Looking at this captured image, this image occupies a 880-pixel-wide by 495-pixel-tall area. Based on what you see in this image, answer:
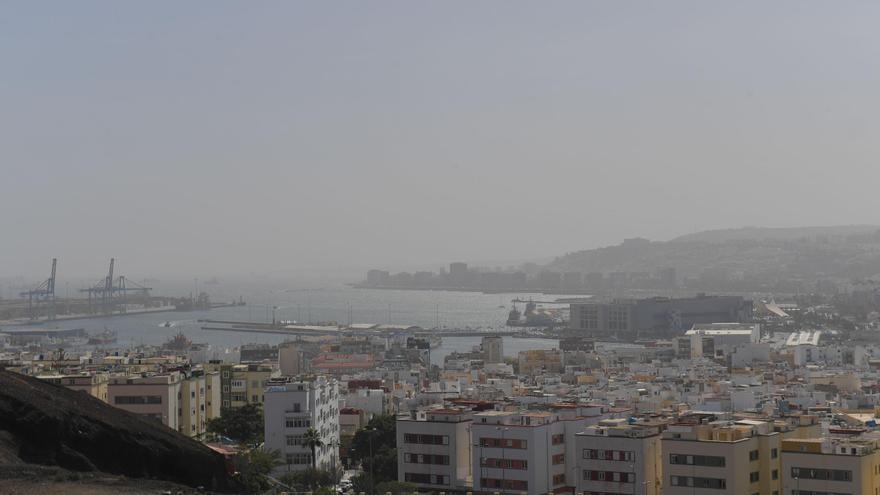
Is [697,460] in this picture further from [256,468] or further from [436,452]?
[256,468]

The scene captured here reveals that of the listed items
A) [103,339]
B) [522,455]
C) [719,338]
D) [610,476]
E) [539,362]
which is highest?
[719,338]

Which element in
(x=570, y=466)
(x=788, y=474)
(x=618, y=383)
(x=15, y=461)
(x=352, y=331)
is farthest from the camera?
(x=352, y=331)

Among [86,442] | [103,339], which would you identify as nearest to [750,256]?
[103,339]

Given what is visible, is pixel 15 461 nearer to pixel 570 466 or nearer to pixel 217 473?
pixel 217 473

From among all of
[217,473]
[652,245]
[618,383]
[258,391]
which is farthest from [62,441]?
[652,245]

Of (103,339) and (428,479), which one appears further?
(103,339)

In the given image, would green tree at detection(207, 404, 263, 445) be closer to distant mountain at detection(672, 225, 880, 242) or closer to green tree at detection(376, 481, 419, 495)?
green tree at detection(376, 481, 419, 495)

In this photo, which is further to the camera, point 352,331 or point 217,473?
point 352,331

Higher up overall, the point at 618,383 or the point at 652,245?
the point at 652,245
